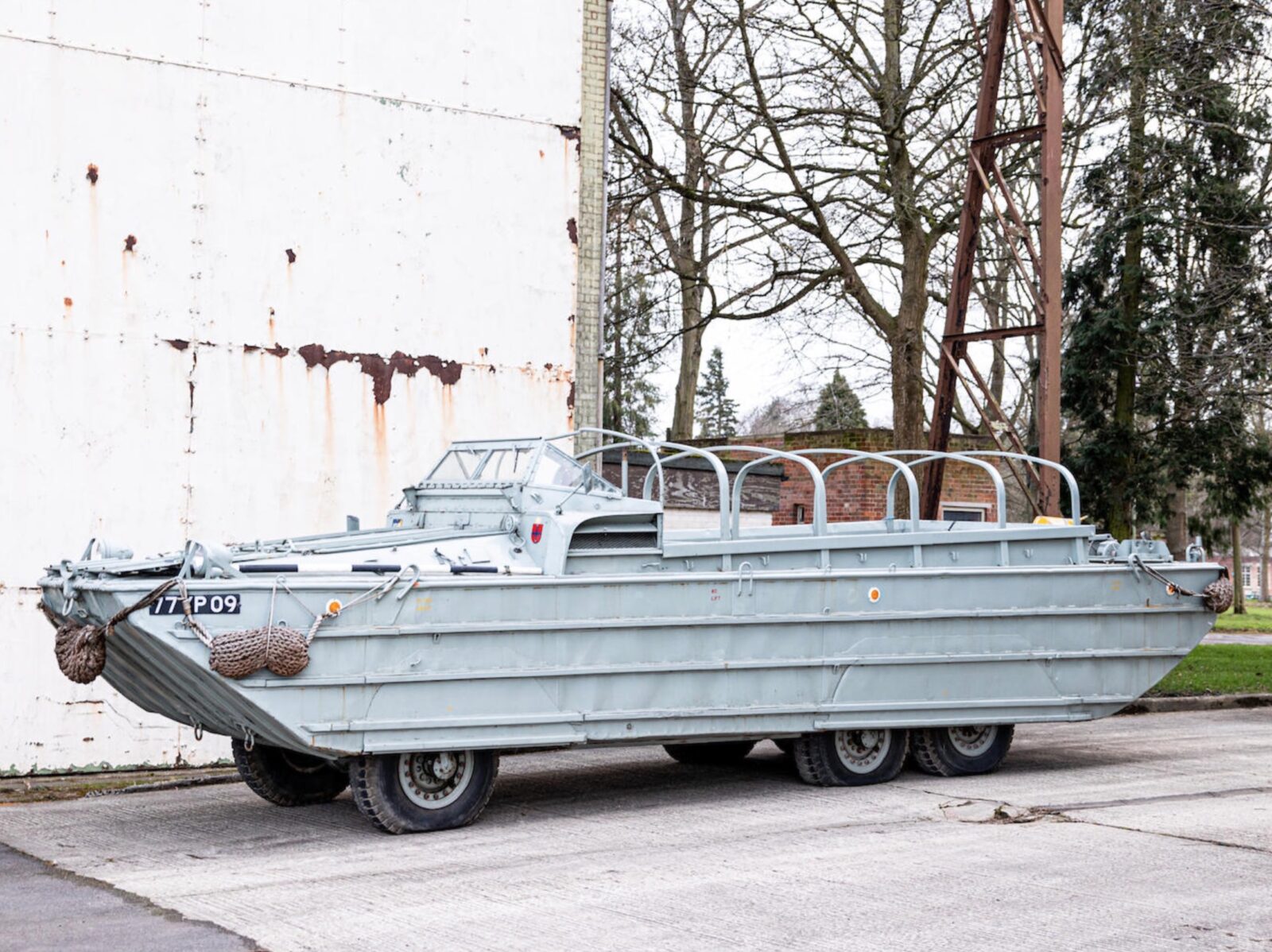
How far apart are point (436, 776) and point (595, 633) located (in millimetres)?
1237

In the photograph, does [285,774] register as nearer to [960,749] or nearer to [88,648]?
[88,648]

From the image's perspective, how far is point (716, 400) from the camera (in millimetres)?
76000

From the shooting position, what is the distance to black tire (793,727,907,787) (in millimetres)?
10867

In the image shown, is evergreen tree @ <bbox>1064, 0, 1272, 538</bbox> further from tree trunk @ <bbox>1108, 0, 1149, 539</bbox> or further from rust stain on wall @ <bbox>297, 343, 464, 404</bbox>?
rust stain on wall @ <bbox>297, 343, 464, 404</bbox>

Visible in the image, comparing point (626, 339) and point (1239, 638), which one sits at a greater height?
point (626, 339)

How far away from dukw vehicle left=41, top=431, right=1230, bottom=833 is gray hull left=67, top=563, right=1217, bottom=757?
0.02 m

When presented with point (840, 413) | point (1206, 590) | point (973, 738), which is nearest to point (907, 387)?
point (1206, 590)

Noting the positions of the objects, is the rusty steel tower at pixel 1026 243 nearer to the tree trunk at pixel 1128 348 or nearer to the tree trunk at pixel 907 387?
the tree trunk at pixel 907 387

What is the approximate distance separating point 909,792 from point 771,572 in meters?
1.78

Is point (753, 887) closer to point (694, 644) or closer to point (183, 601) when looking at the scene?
point (694, 644)

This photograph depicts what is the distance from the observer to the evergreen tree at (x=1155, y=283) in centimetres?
2278

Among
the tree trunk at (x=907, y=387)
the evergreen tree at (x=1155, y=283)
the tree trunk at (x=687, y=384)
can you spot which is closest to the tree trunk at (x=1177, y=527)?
the evergreen tree at (x=1155, y=283)

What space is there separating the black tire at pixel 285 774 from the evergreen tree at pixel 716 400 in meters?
60.8

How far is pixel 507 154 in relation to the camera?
13641 mm
